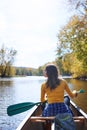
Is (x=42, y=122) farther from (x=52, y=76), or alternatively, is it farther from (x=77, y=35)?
(x=77, y=35)

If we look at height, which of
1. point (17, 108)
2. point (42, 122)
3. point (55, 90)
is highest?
point (55, 90)

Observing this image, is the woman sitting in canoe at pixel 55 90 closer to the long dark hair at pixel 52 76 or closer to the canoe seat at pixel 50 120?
the long dark hair at pixel 52 76

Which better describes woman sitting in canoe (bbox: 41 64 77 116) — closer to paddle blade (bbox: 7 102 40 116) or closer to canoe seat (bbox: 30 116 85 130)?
canoe seat (bbox: 30 116 85 130)

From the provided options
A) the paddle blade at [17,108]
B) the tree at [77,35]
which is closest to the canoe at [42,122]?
the paddle blade at [17,108]

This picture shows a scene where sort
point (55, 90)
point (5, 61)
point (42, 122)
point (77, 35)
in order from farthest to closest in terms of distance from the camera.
A: point (5, 61), point (77, 35), point (42, 122), point (55, 90)

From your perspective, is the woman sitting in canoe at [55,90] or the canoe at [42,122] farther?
the canoe at [42,122]

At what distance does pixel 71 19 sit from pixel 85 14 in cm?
186

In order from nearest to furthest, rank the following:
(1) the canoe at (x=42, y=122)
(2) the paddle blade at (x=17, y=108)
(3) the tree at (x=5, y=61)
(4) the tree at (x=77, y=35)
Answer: (1) the canoe at (x=42, y=122) < (2) the paddle blade at (x=17, y=108) < (4) the tree at (x=77, y=35) < (3) the tree at (x=5, y=61)

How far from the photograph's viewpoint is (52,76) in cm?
779

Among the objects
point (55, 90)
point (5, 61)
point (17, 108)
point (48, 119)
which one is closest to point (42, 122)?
point (17, 108)

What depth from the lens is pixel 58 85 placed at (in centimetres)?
791

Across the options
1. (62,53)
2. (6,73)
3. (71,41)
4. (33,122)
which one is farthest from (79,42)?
(6,73)

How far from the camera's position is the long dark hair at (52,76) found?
775 cm

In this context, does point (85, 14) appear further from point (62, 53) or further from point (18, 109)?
point (18, 109)
